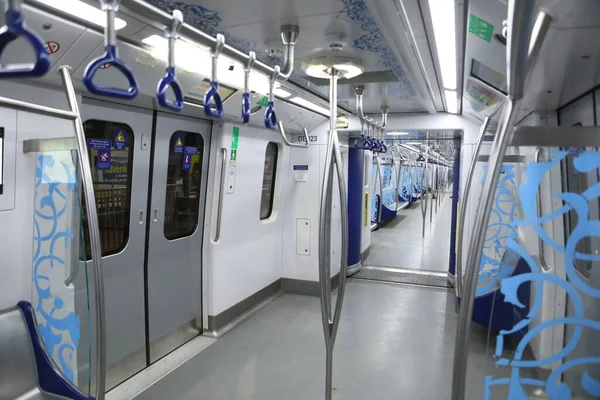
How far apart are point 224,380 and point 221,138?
2315mm

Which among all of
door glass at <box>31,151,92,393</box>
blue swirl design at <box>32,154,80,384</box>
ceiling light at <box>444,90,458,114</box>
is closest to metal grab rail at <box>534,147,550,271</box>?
door glass at <box>31,151,92,393</box>

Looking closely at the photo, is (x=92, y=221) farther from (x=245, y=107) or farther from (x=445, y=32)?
(x=445, y=32)

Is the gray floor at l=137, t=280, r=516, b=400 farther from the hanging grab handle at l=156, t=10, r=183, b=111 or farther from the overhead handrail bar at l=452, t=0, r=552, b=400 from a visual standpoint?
the hanging grab handle at l=156, t=10, r=183, b=111

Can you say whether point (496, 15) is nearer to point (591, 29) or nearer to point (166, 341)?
point (591, 29)

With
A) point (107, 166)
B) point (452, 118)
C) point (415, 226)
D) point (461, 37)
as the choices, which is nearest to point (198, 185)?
point (107, 166)

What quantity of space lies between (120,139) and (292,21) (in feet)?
6.36

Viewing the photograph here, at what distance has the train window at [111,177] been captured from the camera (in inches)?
132

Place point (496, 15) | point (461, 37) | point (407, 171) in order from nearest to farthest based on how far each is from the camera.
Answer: point (496, 15)
point (461, 37)
point (407, 171)

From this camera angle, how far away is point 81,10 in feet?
6.59

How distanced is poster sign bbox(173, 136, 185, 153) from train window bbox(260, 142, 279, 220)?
1692 mm

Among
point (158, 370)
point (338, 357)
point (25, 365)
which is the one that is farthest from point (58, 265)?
point (338, 357)

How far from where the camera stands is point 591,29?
1.58m

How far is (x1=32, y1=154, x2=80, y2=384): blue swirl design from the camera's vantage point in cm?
258

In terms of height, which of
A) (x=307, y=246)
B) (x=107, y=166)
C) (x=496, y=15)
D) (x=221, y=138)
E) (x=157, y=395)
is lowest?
(x=157, y=395)
